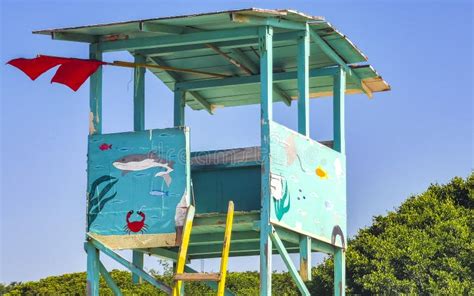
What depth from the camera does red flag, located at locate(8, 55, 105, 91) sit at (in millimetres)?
21578

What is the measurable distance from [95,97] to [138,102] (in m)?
1.31

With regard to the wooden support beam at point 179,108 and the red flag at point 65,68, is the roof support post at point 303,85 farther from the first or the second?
the wooden support beam at point 179,108

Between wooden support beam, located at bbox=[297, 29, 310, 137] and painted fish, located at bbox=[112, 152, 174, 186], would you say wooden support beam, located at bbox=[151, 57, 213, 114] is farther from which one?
wooden support beam, located at bbox=[297, 29, 310, 137]

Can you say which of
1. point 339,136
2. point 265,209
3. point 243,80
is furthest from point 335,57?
point 265,209

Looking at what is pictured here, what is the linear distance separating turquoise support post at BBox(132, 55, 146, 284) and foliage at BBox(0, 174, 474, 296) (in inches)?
631

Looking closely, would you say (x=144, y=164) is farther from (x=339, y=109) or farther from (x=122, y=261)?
(x=339, y=109)

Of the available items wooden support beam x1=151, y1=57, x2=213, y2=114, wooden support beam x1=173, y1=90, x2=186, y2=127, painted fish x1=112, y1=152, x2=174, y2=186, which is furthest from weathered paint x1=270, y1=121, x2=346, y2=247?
wooden support beam x1=151, y1=57, x2=213, y2=114

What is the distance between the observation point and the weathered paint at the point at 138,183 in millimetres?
20922

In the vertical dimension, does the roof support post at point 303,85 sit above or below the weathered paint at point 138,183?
above

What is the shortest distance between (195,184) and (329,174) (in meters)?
2.08

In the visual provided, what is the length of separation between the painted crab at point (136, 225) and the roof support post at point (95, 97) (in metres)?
1.38

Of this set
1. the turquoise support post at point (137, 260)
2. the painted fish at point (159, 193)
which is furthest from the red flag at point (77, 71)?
the turquoise support post at point (137, 260)

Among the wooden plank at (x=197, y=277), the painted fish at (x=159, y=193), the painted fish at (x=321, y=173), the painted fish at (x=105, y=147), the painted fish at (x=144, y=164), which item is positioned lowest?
the wooden plank at (x=197, y=277)

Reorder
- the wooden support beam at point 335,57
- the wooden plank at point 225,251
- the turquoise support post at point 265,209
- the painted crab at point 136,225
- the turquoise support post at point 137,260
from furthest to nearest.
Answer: the turquoise support post at point 137,260 < the wooden support beam at point 335,57 < the painted crab at point 136,225 < the turquoise support post at point 265,209 < the wooden plank at point 225,251
